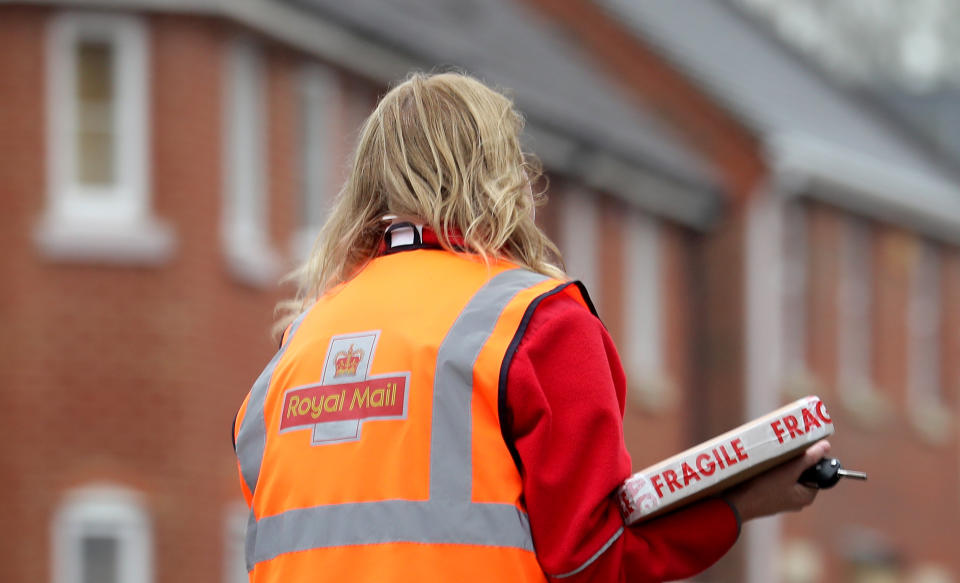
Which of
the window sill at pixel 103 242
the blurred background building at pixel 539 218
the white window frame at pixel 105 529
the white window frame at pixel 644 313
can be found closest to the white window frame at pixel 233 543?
the blurred background building at pixel 539 218

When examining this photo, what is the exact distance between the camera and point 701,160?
77.8 ft

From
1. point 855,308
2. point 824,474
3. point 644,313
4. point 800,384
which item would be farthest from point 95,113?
point 855,308

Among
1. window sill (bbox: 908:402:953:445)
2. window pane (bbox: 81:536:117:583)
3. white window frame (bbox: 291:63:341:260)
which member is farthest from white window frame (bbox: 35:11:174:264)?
window sill (bbox: 908:402:953:445)

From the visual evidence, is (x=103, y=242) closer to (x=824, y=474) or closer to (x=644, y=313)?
(x=644, y=313)

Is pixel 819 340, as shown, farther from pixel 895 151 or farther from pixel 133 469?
pixel 133 469

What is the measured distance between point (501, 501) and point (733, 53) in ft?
85.1

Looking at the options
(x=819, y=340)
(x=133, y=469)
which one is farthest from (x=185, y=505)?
(x=819, y=340)

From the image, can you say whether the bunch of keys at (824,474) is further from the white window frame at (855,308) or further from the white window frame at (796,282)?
the white window frame at (855,308)

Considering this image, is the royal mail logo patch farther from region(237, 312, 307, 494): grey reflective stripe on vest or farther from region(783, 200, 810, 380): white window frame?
region(783, 200, 810, 380): white window frame

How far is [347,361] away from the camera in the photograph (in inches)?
138

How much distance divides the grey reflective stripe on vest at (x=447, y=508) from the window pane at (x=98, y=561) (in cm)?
1098

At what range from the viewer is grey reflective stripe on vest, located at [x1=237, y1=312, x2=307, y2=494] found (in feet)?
11.8

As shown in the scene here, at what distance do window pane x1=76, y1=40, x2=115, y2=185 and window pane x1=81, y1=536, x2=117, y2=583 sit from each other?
8.37ft

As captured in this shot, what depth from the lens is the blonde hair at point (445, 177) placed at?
3574 mm
